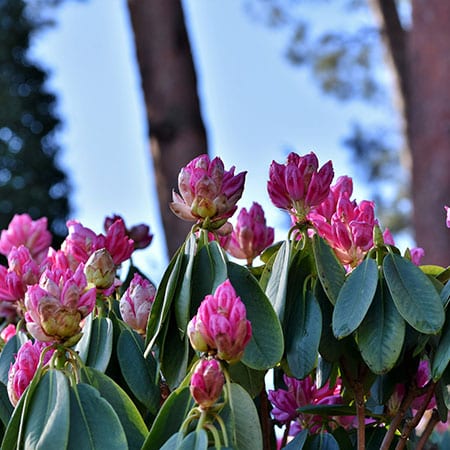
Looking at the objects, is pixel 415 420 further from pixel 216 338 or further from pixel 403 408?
pixel 216 338

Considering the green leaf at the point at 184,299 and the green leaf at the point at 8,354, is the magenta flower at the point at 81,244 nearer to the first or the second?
the green leaf at the point at 8,354

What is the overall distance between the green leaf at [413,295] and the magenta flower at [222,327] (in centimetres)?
21

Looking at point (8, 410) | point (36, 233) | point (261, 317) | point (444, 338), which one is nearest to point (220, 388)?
point (261, 317)

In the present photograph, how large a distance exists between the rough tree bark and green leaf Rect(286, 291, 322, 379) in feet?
10.9

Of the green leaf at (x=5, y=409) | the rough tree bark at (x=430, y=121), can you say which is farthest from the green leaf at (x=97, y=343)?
the rough tree bark at (x=430, y=121)

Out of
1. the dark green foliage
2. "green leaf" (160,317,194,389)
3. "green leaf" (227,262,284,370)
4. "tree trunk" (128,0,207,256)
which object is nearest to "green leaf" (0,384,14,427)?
"green leaf" (160,317,194,389)

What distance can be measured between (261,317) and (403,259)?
0.58 feet

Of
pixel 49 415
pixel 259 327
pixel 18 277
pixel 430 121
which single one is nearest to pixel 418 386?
pixel 259 327

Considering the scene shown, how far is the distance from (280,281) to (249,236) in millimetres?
284

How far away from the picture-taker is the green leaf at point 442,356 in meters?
0.91

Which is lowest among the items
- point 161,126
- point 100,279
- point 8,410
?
point 8,410

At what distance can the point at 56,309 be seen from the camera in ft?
2.94

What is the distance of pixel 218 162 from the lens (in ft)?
3.38

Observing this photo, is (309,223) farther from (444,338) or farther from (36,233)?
(36,233)
